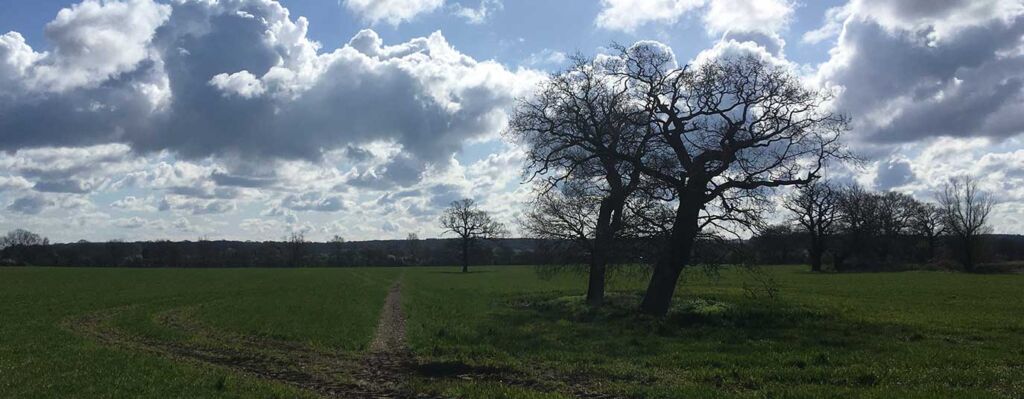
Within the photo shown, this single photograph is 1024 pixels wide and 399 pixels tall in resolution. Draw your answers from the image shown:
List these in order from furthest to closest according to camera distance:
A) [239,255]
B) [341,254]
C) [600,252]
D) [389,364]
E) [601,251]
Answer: [341,254], [239,255], [600,252], [601,251], [389,364]

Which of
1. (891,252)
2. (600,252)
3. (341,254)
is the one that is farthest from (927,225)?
(341,254)

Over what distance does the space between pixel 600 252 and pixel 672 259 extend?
525cm

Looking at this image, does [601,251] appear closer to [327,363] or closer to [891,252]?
[327,363]

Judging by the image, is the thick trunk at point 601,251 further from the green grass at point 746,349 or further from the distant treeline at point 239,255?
the distant treeline at point 239,255

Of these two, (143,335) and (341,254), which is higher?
(341,254)

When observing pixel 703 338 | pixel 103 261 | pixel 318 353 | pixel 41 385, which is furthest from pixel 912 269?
pixel 103 261

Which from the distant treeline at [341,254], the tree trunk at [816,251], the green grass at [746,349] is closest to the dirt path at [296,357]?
the green grass at [746,349]

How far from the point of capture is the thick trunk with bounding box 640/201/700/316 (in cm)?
2311

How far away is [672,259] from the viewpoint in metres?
23.5

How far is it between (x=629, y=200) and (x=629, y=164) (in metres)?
1.43

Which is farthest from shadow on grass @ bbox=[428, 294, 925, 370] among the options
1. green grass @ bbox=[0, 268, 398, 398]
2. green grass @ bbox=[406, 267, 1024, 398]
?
green grass @ bbox=[0, 268, 398, 398]

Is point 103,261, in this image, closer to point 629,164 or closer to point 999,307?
point 629,164

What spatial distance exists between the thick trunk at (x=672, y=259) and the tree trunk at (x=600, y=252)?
2.51 m

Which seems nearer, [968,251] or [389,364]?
[389,364]
